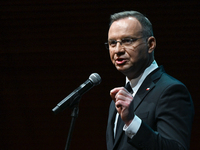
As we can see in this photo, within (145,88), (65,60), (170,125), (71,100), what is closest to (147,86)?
(145,88)

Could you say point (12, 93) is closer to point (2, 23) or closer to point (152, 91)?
point (2, 23)

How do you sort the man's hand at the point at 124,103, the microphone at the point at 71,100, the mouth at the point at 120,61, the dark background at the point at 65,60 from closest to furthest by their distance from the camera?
1. the man's hand at the point at 124,103
2. the microphone at the point at 71,100
3. the mouth at the point at 120,61
4. the dark background at the point at 65,60

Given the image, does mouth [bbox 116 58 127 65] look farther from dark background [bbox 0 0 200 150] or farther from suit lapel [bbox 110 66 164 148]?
dark background [bbox 0 0 200 150]

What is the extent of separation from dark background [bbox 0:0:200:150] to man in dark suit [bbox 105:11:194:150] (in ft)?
6.16

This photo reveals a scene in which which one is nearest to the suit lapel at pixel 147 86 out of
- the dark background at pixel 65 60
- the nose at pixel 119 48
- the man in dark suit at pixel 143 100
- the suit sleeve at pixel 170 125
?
the man in dark suit at pixel 143 100

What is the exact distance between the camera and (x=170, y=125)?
1.42 metres

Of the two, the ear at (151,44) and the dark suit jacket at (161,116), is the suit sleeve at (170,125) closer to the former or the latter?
the dark suit jacket at (161,116)

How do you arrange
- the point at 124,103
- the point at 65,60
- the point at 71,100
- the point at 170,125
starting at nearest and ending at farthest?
the point at 124,103 → the point at 170,125 → the point at 71,100 → the point at 65,60

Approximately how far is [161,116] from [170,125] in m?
0.07

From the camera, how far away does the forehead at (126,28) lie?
1.70m

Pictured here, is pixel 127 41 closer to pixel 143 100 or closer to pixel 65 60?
pixel 143 100

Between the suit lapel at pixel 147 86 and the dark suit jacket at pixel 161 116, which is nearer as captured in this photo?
the dark suit jacket at pixel 161 116

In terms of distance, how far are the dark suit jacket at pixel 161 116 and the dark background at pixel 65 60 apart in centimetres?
208

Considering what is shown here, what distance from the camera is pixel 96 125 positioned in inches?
150
